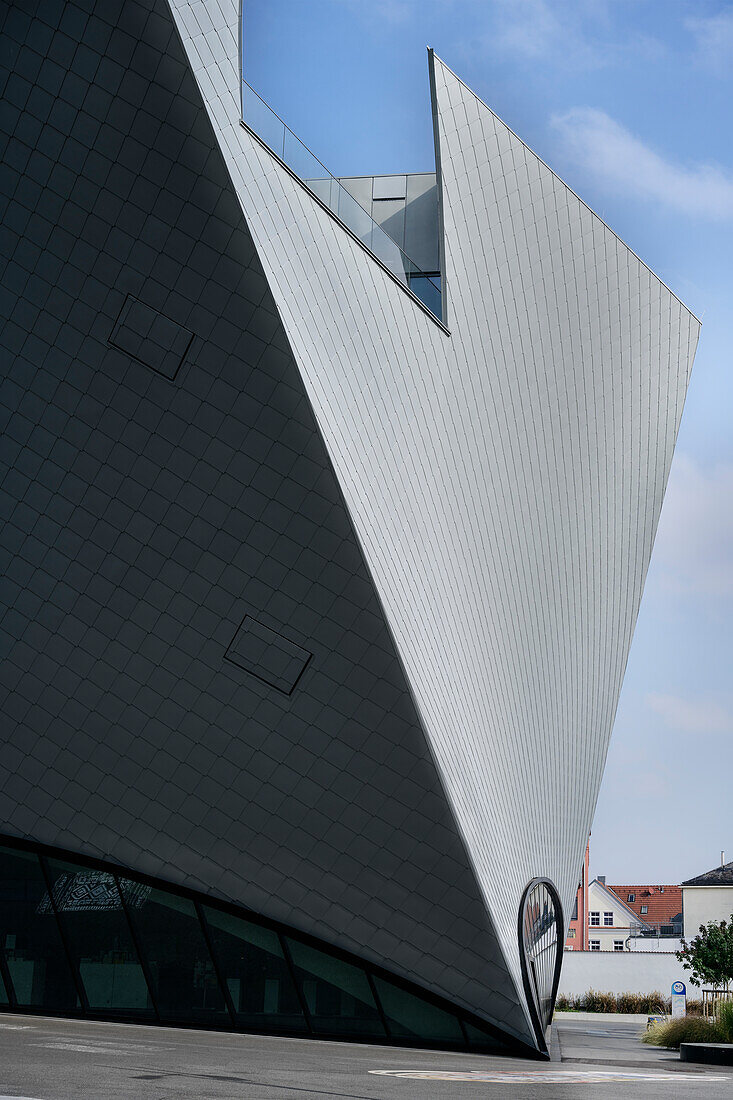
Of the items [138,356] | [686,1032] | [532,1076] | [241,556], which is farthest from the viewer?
[686,1032]

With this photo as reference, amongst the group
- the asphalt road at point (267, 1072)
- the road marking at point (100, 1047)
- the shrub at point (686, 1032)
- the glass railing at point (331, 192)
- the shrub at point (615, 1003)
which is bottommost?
the road marking at point (100, 1047)

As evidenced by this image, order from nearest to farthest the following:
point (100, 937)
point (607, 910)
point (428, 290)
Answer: point (100, 937) < point (428, 290) < point (607, 910)

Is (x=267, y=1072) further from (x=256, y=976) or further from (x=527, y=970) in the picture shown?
(x=527, y=970)

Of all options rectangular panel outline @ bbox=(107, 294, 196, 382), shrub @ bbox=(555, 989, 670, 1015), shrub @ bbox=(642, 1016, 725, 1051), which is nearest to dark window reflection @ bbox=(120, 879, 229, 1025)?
rectangular panel outline @ bbox=(107, 294, 196, 382)

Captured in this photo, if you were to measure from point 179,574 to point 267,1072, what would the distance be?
847cm

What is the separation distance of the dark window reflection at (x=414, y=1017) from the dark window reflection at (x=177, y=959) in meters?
2.68

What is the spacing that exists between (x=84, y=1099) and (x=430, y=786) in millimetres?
10177

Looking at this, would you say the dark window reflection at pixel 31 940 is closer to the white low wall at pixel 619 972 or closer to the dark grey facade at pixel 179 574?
the dark grey facade at pixel 179 574

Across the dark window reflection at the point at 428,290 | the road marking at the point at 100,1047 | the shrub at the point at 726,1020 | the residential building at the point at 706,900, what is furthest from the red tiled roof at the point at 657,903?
the road marking at the point at 100,1047

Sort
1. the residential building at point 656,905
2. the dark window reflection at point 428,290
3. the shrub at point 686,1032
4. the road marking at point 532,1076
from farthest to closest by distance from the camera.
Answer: the residential building at point 656,905
the shrub at point 686,1032
the dark window reflection at point 428,290
the road marking at point 532,1076

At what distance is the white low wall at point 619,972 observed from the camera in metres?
49.5

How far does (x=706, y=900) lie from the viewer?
58750mm

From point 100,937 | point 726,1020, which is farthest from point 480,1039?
point 726,1020

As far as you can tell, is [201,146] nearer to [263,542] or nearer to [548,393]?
[263,542]
